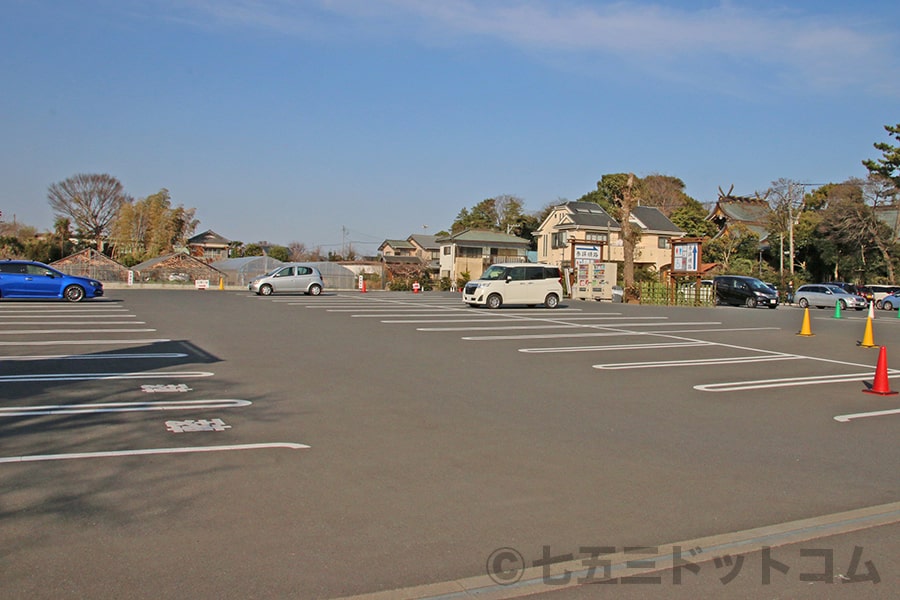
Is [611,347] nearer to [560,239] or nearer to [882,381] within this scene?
[882,381]

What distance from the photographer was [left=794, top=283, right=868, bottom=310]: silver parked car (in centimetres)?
3978

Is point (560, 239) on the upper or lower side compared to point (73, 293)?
upper

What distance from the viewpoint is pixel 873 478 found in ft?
21.3

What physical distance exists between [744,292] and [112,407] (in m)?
34.1

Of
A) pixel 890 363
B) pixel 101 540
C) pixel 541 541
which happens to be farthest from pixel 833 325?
pixel 101 540

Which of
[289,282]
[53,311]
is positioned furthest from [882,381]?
[289,282]

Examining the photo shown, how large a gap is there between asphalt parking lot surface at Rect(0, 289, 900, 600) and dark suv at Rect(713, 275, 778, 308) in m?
23.5

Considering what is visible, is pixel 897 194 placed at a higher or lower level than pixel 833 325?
higher

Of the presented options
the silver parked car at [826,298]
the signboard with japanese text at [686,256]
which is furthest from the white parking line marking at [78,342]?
the silver parked car at [826,298]

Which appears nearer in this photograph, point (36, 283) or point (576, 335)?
point (576, 335)

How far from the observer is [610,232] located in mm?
60688

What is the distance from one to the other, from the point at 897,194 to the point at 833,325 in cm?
4029

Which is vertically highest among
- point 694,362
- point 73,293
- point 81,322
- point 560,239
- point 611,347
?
point 560,239

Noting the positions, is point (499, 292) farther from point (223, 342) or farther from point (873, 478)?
point (873, 478)
